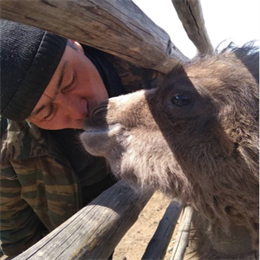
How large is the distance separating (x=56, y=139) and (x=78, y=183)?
355mm

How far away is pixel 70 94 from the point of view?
2.00m

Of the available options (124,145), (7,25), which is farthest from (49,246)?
(7,25)

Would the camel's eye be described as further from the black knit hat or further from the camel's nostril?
the black knit hat

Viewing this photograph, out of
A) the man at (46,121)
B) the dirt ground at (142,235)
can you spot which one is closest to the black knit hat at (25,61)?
the man at (46,121)

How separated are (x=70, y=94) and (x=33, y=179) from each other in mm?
763

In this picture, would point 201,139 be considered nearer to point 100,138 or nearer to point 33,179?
point 100,138

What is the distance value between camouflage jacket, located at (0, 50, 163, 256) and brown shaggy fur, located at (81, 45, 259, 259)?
49 centimetres

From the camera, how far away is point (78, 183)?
231cm

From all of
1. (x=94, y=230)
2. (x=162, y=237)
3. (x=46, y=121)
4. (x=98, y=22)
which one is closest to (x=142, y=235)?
(x=162, y=237)

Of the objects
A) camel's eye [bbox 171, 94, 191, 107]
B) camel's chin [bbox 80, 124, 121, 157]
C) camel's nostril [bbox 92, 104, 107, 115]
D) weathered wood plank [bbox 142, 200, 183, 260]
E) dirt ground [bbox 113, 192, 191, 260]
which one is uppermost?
camel's eye [bbox 171, 94, 191, 107]

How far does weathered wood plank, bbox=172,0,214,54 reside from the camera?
99.1 inches

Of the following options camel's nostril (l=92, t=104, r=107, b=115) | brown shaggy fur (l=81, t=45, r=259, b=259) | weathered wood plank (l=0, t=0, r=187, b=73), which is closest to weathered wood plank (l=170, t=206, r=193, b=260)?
brown shaggy fur (l=81, t=45, r=259, b=259)

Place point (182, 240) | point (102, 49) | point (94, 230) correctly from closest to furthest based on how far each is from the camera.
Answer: point (102, 49) < point (94, 230) < point (182, 240)

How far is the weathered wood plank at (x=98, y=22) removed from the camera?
82cm
